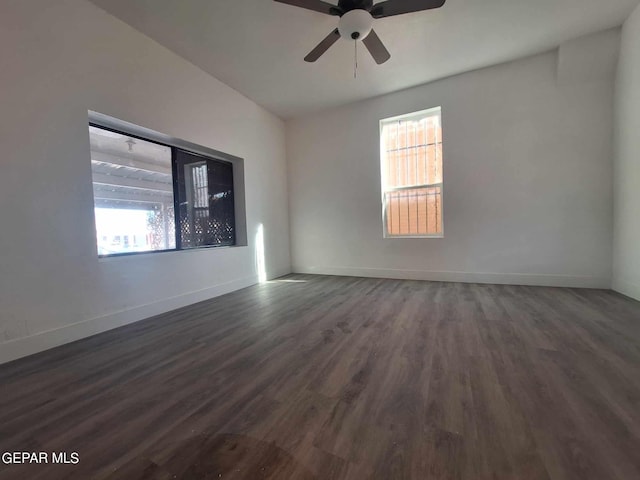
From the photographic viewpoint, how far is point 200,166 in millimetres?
3973

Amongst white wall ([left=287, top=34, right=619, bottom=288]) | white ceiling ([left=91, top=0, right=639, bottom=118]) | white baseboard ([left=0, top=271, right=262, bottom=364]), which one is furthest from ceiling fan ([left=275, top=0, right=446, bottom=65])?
white baseboard ([left=0, top=271, right=262, bottom=364])

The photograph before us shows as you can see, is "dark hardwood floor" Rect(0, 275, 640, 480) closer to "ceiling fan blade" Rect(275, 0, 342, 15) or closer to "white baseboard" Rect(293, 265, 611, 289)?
"white baseboard" Rect(293, 265, 611, 289)

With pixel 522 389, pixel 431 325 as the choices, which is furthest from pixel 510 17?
pixel 522 389

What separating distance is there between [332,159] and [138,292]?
12.5ft

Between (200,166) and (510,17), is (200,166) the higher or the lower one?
the lower one

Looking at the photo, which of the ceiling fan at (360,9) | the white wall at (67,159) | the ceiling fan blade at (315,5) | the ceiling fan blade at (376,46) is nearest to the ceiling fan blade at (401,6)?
the ceiling fan at (360,9)

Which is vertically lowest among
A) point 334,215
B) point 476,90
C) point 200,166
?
point 334,215

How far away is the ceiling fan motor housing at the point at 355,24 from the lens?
233 centimetres

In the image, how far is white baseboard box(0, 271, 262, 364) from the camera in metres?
2.04

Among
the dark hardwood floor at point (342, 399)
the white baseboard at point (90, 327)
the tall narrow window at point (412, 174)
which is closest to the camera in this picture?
the dark hardwood floor at point (342, 399)

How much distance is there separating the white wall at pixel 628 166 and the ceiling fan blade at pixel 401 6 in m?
2.56

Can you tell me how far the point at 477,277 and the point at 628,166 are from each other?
2.11m

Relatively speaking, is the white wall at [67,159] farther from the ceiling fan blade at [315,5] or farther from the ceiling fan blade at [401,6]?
the ceiling fan blade at [401,6]

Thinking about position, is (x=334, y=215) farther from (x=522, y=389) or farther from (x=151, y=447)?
(x=151, y=447)
